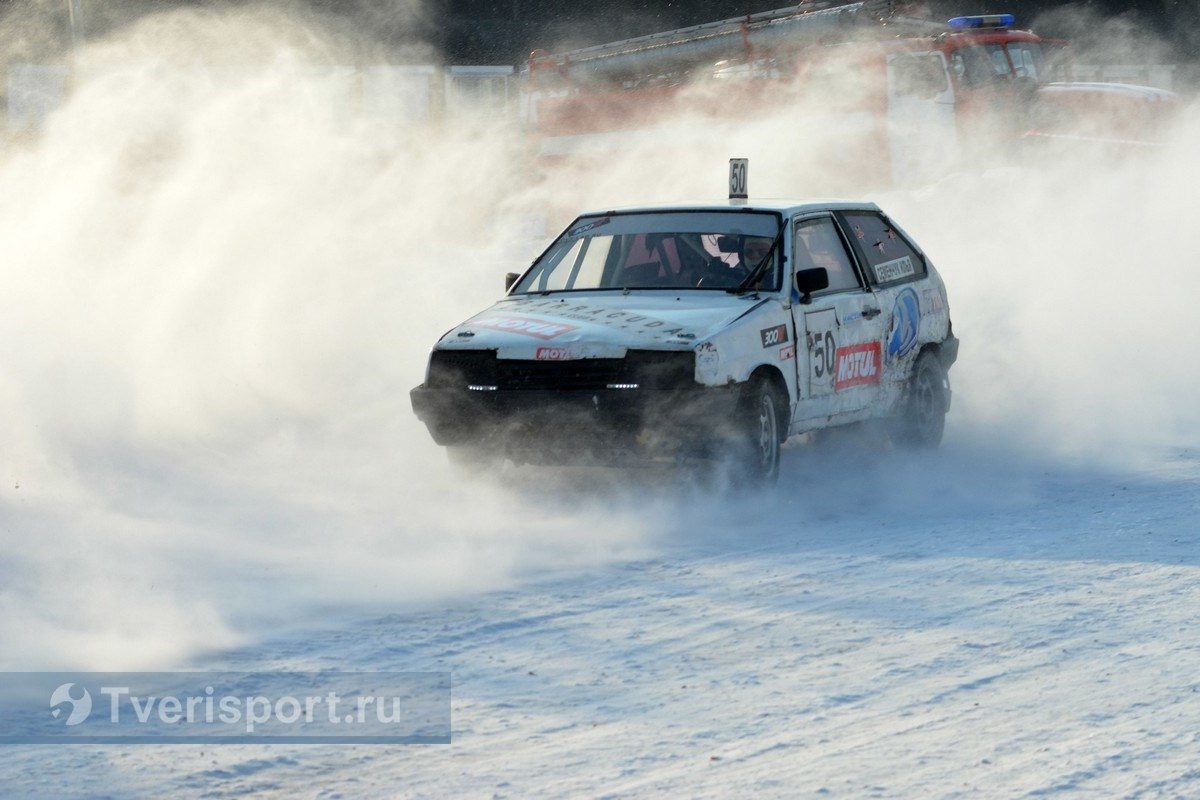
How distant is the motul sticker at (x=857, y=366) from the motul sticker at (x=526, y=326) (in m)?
1.55

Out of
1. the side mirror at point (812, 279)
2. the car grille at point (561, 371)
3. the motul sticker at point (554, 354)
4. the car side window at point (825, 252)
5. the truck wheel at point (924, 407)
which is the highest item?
the car side window at point (825, 252)

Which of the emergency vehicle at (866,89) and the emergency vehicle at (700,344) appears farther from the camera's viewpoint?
the emergency vehicle at (866,89)

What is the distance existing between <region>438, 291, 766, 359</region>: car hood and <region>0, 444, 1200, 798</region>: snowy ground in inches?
28.8

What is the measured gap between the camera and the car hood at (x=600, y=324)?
7.66 m

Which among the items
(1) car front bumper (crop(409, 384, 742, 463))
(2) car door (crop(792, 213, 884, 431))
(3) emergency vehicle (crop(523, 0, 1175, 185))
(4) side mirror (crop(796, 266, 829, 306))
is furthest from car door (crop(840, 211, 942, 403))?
(3) emergency vehicle (crop(523, 0, 1175, 185))

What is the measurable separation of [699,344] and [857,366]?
1570 mm

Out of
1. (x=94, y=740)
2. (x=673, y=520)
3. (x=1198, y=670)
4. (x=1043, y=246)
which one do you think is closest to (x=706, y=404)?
(x=673, y=520)

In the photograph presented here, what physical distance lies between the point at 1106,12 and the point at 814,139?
18.0 meters

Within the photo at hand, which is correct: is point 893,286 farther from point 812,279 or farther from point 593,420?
point 593,420

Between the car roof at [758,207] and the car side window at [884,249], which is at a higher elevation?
the car roof at [758,207]

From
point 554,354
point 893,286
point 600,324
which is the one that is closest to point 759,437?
point 600,324

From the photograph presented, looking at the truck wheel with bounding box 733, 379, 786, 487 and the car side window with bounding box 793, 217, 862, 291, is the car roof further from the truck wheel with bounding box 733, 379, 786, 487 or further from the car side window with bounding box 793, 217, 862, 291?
the truck wheel with bounding box 733, 379, 786, 487

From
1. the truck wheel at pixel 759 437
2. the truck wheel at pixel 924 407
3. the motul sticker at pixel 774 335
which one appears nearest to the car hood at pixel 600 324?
the motul sticker at pixel 774 335

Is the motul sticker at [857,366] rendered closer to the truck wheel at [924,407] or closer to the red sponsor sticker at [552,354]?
the truck wheel at [924,407]
